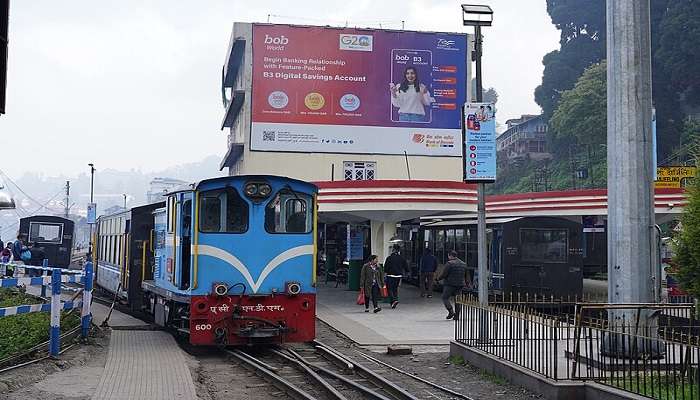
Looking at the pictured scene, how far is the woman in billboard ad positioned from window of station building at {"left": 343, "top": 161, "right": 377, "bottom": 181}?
2631 mm

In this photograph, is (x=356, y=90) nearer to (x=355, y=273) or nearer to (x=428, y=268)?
(x=355, y=273)

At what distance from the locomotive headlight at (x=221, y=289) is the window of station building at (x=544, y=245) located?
11347 millimetres

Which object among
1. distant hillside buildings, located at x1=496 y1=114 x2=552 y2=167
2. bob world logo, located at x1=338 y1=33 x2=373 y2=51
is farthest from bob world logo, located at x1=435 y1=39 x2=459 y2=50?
distant hillside buildings, located at x1=496 y1=114 x2=552 y2=167

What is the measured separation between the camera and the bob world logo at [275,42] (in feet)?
118

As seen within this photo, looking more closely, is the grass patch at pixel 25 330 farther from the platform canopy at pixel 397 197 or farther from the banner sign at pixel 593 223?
the banner sign at pixel 593 223

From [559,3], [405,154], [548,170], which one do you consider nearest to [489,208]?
[405,154]

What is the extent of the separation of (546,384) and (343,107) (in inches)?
1089

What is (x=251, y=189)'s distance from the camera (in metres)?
13.6

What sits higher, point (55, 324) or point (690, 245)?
point (690, 245)

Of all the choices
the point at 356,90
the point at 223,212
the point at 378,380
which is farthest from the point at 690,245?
the point at 356,90

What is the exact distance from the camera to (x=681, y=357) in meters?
8.09

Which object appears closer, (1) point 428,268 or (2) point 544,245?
(2) point 544,245

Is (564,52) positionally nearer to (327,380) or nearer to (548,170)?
(548,170)

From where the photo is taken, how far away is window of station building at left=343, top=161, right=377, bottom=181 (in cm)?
3662
